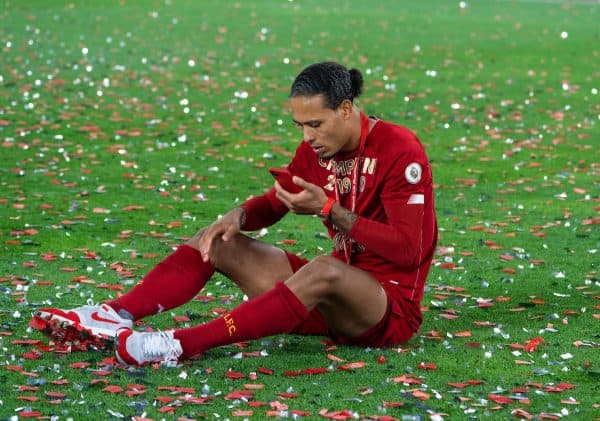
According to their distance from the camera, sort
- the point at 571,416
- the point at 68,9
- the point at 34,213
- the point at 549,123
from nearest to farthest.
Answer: the point at 571,416
the point at 34,213
the point at 549,123
the point at 68,9

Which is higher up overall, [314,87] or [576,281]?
[314,87]

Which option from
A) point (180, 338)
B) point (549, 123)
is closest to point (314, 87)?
point (180, 338)

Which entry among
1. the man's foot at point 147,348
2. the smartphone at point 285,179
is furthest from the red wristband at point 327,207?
the man's foot at point 147,348

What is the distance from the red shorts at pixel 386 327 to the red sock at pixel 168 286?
0.69m

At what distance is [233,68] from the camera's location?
22.1 meters

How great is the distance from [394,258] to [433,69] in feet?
54.1

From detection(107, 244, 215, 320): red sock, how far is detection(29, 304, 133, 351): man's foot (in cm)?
20

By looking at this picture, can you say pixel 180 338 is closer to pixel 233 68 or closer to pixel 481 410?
pixel 481 410

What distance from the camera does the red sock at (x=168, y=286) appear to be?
6801 mm

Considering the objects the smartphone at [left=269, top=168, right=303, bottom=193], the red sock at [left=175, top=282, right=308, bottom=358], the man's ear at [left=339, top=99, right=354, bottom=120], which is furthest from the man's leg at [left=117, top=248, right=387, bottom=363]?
the man's ear at [left=339, top=99, right=354, bottom=120]

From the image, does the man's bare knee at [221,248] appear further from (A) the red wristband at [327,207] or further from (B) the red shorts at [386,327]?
(A) the red wristband at [327,207]

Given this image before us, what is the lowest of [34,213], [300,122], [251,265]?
[34,213]

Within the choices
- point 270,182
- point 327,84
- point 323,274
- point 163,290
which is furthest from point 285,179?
point 270,182

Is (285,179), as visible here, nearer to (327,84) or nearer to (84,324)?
(327,84)
